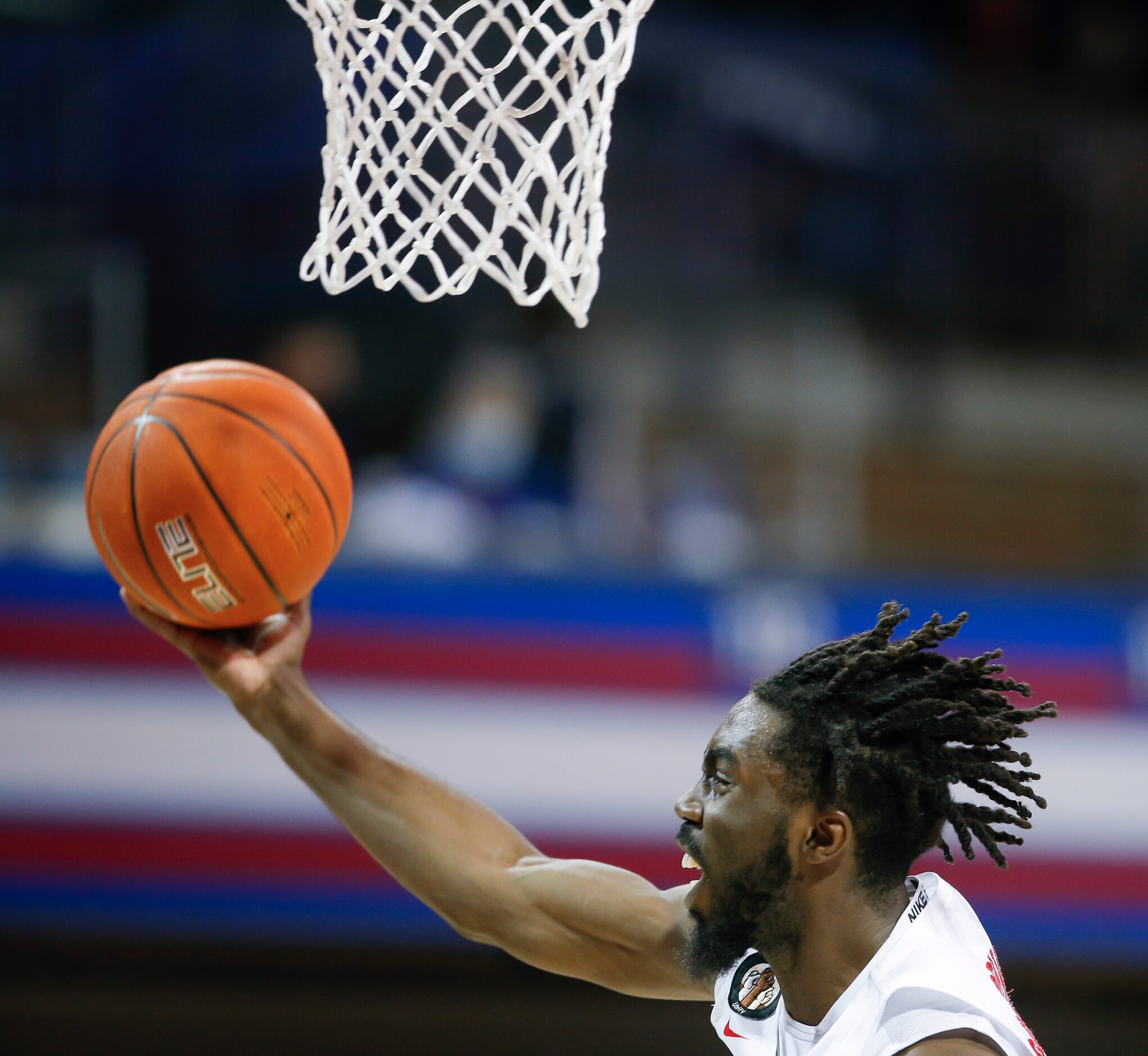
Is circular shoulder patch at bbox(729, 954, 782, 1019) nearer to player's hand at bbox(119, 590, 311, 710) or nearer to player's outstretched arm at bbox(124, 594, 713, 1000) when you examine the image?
player's outstretched arm at bbox(124, 594, 713, 1000)

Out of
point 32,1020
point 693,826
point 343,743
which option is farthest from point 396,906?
point 693,826

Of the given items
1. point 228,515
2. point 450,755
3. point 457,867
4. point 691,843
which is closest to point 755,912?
point 691,843

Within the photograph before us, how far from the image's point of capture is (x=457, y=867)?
7.68ft

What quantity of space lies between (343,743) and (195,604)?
35cm

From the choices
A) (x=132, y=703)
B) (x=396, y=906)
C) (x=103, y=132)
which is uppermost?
(x=103, y=132)

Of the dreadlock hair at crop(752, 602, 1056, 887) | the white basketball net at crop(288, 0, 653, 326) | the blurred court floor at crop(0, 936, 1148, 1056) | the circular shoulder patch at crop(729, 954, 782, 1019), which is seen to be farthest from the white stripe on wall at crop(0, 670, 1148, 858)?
the dreadlock hair at crop(752, 602, 1056, 887)

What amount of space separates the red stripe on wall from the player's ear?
2.61 meters

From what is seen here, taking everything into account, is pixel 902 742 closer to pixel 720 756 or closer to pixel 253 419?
pixel 720 756

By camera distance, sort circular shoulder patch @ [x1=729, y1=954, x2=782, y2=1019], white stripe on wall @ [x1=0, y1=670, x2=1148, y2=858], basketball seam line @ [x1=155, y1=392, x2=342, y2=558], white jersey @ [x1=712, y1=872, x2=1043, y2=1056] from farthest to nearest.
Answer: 1. white stripe on wall @ [x1=0, y1=670, x2=1148, y2=858]
2. basketball seam line @ [x1=155, y1=392, x2=342, y2=558]
3. circular shoulder patch @ [x1=729, y1=954, x2=782, y2=1019]
4. white jersey @ [x1=712, y1=872, x2=1043, y2=1056]

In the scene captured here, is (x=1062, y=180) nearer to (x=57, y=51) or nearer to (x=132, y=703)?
(x=57, y=51)

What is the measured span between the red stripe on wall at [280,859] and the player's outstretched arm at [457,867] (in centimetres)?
219

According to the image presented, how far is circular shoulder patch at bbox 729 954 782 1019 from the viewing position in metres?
2.17

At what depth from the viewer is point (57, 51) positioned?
18.7 ft

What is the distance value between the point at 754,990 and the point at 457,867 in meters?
0.54
